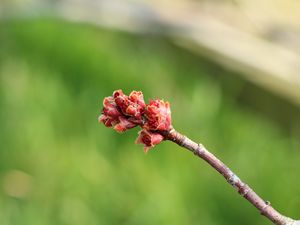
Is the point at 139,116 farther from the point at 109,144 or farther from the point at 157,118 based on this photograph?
the point at 109,144

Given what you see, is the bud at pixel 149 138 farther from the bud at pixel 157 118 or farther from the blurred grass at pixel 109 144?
the blurred grass at pixel 109 144

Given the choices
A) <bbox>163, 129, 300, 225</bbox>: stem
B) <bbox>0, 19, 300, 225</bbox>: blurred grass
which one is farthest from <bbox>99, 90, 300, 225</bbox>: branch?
<bbox>0, 19, 300, 225</bbox>: blurred grass

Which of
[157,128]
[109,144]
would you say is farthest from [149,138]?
[109,144]

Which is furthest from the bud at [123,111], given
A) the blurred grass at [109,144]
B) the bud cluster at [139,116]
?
the blurred grass at [109,144]

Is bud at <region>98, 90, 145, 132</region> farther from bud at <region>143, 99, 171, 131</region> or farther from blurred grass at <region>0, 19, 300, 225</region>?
blurred grass at <region>0, 19, 300, 225</region>

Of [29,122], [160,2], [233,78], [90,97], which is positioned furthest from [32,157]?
[160,2]

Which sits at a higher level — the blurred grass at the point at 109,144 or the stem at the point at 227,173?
the blurred grass at the point at 109,144
